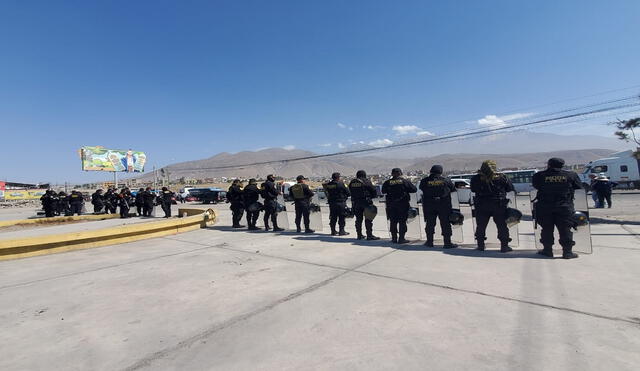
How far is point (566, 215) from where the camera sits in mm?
4879

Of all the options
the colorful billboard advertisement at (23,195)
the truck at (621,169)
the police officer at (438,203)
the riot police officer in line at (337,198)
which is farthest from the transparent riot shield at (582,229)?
the colorful billboard advertisement at (23,195)

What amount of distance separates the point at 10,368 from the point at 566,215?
22.7 feet

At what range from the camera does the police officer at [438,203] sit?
5945 mm

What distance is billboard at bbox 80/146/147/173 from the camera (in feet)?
134

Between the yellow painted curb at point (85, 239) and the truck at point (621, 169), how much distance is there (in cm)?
2866

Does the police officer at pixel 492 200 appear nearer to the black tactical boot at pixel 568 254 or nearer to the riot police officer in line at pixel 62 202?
the black tactical boot at pixel 568 254

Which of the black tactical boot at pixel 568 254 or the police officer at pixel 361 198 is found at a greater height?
the police officer at pixel 361 198

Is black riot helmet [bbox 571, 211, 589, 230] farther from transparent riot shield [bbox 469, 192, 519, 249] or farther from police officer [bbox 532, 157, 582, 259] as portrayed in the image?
transparent riot shield [bbox 469, 192, 519, 249]

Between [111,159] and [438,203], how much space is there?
50.4 meters

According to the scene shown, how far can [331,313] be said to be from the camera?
302cm

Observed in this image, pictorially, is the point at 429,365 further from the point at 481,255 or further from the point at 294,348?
the point at 481,255

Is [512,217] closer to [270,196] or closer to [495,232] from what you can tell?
[495,232]

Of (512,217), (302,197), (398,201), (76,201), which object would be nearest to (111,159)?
(76,201)

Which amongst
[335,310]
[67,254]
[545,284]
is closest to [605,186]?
[545,284]
